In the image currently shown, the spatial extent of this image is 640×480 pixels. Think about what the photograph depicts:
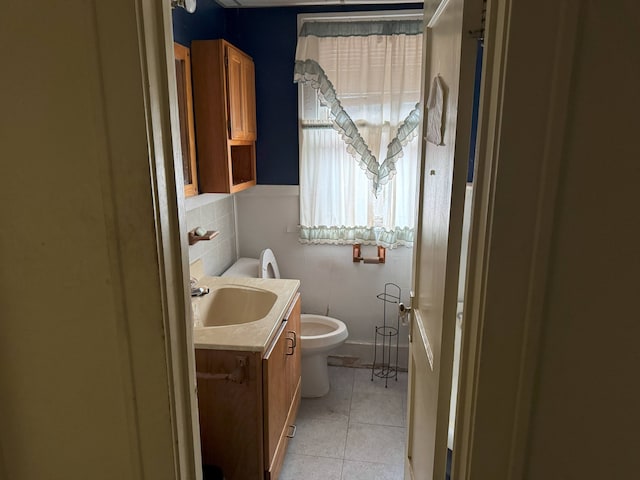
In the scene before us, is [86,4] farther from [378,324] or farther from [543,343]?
[378,324]

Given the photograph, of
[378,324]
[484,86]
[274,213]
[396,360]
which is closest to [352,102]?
Answer: [274,213]

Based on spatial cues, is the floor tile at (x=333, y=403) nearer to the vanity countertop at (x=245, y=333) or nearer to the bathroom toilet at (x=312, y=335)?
the bathroom toilet at (x=312, y=335)

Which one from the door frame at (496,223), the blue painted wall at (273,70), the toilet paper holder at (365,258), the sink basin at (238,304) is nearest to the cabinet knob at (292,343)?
the sink basin at (238,304)

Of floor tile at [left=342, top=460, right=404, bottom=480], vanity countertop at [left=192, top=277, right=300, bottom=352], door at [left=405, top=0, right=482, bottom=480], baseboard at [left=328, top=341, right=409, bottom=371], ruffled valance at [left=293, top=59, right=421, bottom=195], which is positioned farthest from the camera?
baseboard at [left=328, top=341, right=409, bottom=371]

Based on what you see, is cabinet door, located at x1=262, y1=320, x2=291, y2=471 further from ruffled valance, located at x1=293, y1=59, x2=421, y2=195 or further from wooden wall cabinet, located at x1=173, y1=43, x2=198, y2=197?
ruffled valance, located at x1=293, y1=59, x2=421, y2=195

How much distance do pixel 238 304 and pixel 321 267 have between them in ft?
3.23

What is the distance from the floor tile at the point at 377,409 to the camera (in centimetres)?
263

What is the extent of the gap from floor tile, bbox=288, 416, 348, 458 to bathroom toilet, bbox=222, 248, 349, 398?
9.7 inches

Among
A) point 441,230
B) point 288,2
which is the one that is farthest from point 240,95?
point 441,230

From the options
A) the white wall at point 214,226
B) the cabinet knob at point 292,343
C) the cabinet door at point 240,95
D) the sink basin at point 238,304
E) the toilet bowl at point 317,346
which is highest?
the cabinet door at point 240,95

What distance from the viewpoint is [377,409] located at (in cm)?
274

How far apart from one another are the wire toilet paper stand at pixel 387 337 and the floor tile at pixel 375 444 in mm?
568

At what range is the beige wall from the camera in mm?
727

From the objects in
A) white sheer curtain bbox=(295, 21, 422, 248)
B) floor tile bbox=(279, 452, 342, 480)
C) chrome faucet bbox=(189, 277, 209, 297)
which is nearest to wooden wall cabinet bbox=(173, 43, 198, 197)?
chrome faucet bbox=(189, 277, 209, 297)
